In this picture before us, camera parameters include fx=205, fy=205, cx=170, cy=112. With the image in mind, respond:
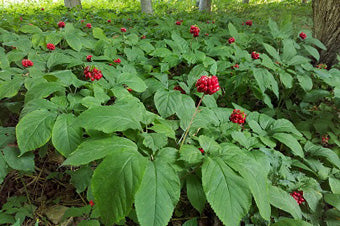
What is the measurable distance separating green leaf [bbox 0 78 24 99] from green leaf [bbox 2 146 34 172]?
1.63 feet

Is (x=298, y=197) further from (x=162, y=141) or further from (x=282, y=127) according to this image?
(x=162, y=141)

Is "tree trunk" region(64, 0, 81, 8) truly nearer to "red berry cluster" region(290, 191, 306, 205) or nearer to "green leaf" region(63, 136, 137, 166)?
"green leaf" region(63, 136, 137, 166)

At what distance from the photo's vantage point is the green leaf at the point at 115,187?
2.87 ft

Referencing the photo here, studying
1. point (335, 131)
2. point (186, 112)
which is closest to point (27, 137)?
point (186, 112)

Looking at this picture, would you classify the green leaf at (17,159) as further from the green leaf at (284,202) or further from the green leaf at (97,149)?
the green leaf at (284,202)

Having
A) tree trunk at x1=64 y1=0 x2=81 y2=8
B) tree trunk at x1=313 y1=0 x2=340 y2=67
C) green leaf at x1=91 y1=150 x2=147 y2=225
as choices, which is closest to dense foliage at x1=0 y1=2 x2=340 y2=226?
green leaf at x1=91 y1=150 x2=147 y2=225

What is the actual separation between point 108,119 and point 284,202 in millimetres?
1386

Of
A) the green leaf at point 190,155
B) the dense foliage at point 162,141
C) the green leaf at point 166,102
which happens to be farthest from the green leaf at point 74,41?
the green leaf at point 190,155

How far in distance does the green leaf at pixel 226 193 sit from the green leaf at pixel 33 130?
0.99 metres

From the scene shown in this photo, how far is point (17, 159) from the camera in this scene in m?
1.32

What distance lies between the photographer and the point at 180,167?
3.90ft

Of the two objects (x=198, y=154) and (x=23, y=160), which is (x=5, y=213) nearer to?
(x=23, y=160)

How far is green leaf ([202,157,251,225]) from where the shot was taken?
0.95 meters

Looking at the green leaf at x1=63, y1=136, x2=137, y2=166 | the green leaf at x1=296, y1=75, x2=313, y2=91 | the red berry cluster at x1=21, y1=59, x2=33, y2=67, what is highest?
the red berry cluster at x1=21, y1=59, x2=33, y2=67
